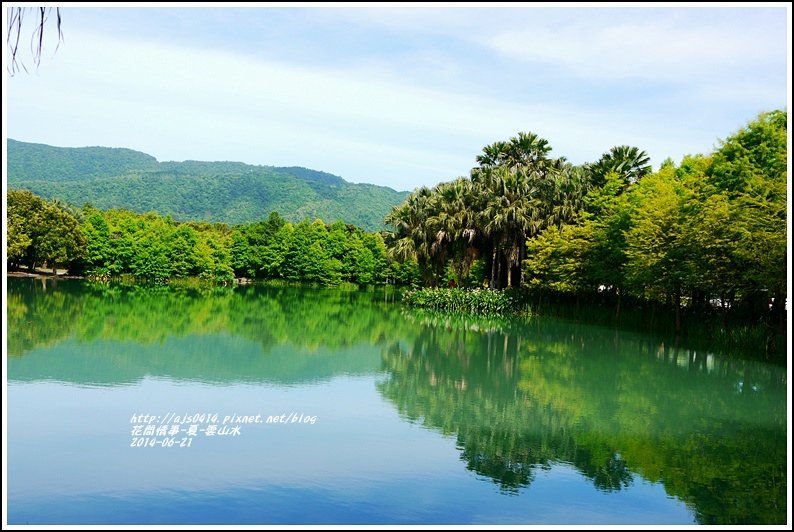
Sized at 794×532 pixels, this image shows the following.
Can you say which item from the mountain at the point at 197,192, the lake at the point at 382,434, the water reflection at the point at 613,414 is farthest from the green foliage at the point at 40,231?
the mountain at the point at 197,192

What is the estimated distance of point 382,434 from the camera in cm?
1058

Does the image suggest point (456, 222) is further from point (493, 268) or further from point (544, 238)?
point (544, 238)

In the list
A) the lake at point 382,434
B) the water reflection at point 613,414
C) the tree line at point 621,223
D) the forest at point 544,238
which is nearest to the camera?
the lake at point 382,434

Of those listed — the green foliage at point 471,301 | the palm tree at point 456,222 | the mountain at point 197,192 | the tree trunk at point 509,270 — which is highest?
the mountain at point 197,192

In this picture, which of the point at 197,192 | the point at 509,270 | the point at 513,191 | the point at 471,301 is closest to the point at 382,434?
the point at 471,301

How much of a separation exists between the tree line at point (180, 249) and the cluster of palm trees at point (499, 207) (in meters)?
5.88

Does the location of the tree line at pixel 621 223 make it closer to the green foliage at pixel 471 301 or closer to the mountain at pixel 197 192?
the green foliage at pixel 471 301

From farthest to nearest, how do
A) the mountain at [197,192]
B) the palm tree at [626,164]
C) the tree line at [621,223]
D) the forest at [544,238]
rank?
1. the mountain at [197,192]
2. the palm tree at [626,164]
3. the forest at [544,238]
4. the tree line at [621,223]

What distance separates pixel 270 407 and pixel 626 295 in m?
25.7

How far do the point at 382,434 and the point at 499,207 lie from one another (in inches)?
1158

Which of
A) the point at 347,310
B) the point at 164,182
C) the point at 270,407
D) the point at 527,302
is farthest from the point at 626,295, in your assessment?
the point at 164,182

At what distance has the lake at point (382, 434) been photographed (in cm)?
745

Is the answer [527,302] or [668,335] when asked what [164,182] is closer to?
[527,302]

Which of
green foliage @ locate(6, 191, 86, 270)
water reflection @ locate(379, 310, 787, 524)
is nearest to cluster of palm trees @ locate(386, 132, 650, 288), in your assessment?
water reflection @ locate(379, 310, 787, 524)
